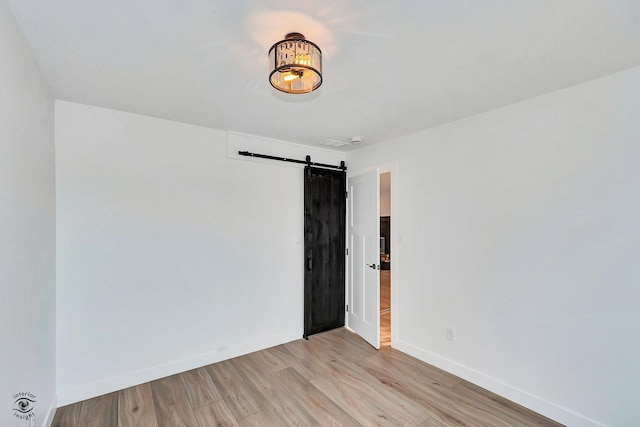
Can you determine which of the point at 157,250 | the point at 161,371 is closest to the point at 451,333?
the point at 161,371

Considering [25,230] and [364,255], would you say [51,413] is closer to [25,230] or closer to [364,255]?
[25,230]

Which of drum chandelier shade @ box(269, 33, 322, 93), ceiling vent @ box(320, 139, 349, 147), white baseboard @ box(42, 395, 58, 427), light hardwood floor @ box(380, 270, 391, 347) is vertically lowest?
light hardwood floor @ box(380, 270, 391, 347)

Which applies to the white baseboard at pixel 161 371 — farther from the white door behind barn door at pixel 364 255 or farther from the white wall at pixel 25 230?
the white door behind barn door at pixel 364 255

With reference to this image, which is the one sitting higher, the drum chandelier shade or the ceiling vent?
the ceiling vent

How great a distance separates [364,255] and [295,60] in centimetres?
273

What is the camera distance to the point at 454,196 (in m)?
2.93

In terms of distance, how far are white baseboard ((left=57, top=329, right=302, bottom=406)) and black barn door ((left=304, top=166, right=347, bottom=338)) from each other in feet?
1.66

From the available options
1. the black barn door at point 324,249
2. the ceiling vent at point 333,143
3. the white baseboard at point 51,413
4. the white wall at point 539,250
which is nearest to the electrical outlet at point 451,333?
the white wall at point 539,250

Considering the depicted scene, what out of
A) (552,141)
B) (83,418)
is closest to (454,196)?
(552,141)

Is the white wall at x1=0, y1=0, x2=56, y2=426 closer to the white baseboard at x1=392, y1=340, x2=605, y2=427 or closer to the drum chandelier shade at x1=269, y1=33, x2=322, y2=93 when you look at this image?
the drum chandelier shade at x1=269, y1=33, x2=322, y2=93

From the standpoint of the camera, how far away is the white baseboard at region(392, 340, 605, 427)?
214cm
